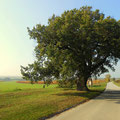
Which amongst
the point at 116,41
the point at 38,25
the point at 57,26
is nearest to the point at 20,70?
the point at 38,25

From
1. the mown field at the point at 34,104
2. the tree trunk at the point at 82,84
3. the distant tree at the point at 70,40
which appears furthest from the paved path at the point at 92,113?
the tree trunk at the point at 82,84

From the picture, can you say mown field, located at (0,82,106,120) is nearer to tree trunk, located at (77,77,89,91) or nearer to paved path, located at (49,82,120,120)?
paved path, located at (49,82,120,120)

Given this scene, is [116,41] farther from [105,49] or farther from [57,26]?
[57,26]

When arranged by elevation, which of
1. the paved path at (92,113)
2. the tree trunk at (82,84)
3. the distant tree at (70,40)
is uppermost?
the distant tree at (70,40)

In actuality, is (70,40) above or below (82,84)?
above

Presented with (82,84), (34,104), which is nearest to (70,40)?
(34,104)

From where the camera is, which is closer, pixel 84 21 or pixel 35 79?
pixel 84 21

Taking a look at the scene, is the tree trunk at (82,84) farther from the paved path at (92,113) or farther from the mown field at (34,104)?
the paved path at (92,113)

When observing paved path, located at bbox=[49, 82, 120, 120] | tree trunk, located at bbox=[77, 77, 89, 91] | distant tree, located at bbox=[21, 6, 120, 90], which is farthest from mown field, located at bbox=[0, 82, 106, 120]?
tree trunk, located at bbox=[77, 77, 89, 91]

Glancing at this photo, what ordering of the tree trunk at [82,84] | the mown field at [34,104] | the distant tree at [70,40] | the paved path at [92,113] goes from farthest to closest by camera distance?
→ the tree trunk at [82,84] → the distant tree at [70,40] → the mown field at [34,104] → the paved path at [92,113]

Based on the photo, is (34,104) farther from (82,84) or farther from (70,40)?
(82,84)

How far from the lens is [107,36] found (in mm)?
17094

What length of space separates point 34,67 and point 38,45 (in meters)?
3.42

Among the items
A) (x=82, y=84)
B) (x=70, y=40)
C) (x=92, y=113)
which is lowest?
(x=92, y=113)
